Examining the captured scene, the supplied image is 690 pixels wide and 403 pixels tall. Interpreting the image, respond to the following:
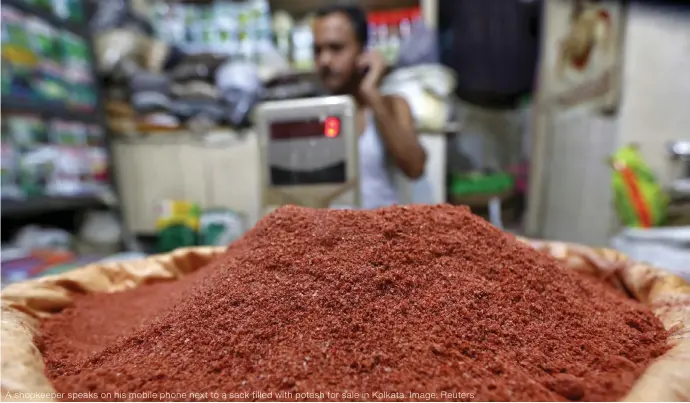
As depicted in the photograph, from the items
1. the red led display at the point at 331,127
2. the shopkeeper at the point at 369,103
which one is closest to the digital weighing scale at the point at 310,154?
the red led display at the point at 331,127

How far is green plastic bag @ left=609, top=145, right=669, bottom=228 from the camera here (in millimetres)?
1263

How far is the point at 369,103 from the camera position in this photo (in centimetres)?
116

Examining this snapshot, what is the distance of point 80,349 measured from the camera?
0.43m

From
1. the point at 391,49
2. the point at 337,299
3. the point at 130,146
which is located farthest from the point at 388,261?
the point at 130,146

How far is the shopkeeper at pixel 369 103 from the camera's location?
1.14 metres

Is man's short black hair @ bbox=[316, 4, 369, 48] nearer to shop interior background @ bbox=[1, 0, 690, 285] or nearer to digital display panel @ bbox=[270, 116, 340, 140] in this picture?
shop interior background @ bbox=[1, 0, 690, 285]

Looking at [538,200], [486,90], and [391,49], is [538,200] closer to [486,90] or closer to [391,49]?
[486,90]

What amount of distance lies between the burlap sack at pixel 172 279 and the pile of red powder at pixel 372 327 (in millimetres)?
20

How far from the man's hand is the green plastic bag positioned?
2.92 ft

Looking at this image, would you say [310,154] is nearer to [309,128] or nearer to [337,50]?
[309,128]

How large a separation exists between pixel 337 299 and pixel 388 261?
0.07 meters

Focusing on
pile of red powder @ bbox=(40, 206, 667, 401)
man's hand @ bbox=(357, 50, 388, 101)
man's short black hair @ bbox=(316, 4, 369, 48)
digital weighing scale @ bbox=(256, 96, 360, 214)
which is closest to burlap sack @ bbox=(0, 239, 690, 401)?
pile of red powder @ bbox=(40, 206, 667, 401)

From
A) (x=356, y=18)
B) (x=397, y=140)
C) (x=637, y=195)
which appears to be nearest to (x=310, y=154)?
(x=397, y=140)

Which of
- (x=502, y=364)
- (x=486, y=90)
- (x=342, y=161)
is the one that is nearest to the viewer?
(x=502, y=364)
